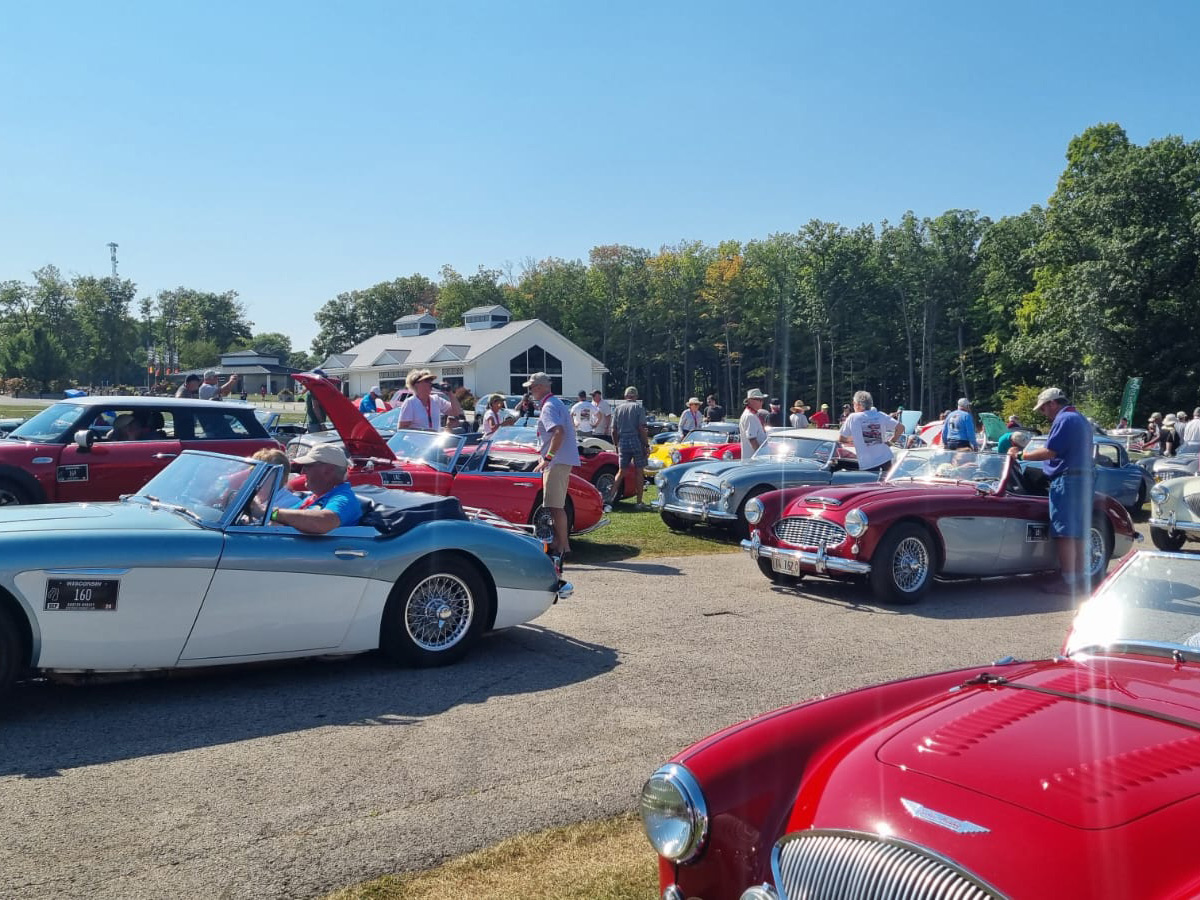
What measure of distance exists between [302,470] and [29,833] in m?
3.10

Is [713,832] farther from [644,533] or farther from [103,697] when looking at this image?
[644,533]

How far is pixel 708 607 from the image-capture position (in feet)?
29.0

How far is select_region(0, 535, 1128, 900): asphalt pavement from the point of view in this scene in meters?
3.82

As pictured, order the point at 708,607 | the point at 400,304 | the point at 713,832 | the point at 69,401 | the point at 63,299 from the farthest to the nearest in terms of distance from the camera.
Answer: the point at 400,304 → the point at 63,299 → the point at 69,401 → the point at 708,607 → the point at 713,832


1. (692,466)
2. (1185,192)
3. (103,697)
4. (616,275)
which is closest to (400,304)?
(616,275)

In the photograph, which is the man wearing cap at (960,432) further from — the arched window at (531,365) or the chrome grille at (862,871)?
the arched window at (531,365)

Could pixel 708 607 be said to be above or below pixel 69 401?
below

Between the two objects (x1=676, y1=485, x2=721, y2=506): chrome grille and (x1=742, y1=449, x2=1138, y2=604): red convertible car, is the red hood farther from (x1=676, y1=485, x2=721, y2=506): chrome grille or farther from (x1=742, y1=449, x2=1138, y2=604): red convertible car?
(x1=676, y1=485, x2=721, y2=506): chrome grille

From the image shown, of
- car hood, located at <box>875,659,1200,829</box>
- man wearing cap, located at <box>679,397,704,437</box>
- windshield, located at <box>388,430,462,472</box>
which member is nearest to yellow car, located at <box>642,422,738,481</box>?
man wearing cap, located at <box>679,397,704,437</box>

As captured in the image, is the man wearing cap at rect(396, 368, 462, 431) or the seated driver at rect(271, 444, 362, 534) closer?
the seated driver at rect(271, 444, 362, 534)

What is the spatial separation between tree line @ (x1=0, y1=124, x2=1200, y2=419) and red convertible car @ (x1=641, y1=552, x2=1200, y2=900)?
46228 mm

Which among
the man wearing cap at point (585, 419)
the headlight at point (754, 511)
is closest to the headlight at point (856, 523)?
the headlight at point (754, 511)

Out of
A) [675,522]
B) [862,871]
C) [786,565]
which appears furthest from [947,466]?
[862,871]

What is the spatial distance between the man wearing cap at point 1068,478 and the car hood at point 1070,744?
21.2 feet
